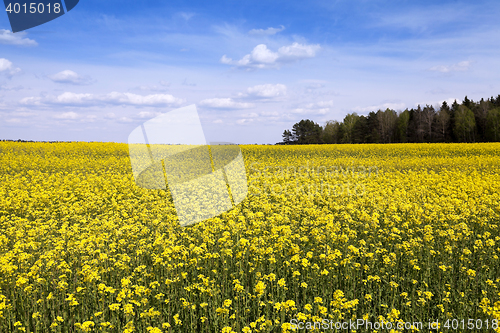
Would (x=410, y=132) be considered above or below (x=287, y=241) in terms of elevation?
above

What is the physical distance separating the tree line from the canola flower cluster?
68.5 meters

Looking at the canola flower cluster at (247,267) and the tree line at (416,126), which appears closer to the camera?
the canola flower cluster at (247,267)

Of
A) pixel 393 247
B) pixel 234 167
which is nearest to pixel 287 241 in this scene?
pixel 393 247

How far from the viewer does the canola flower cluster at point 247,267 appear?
509 cm

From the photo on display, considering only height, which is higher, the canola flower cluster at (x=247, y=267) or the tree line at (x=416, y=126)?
the tree line at (x=416, y=126)

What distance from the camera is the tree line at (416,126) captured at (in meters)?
69.1

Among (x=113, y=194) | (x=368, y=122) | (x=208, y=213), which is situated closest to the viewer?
(x=208, y=213)

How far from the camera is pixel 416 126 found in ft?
256

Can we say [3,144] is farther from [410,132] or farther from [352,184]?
[410,132]

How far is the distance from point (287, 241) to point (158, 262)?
8.89ft

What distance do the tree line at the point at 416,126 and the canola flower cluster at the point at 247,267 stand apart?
68529 millimetres

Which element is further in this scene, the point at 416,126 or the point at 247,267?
the point at 416,126

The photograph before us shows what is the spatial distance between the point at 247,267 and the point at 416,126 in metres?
83.1

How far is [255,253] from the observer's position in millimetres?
6352
